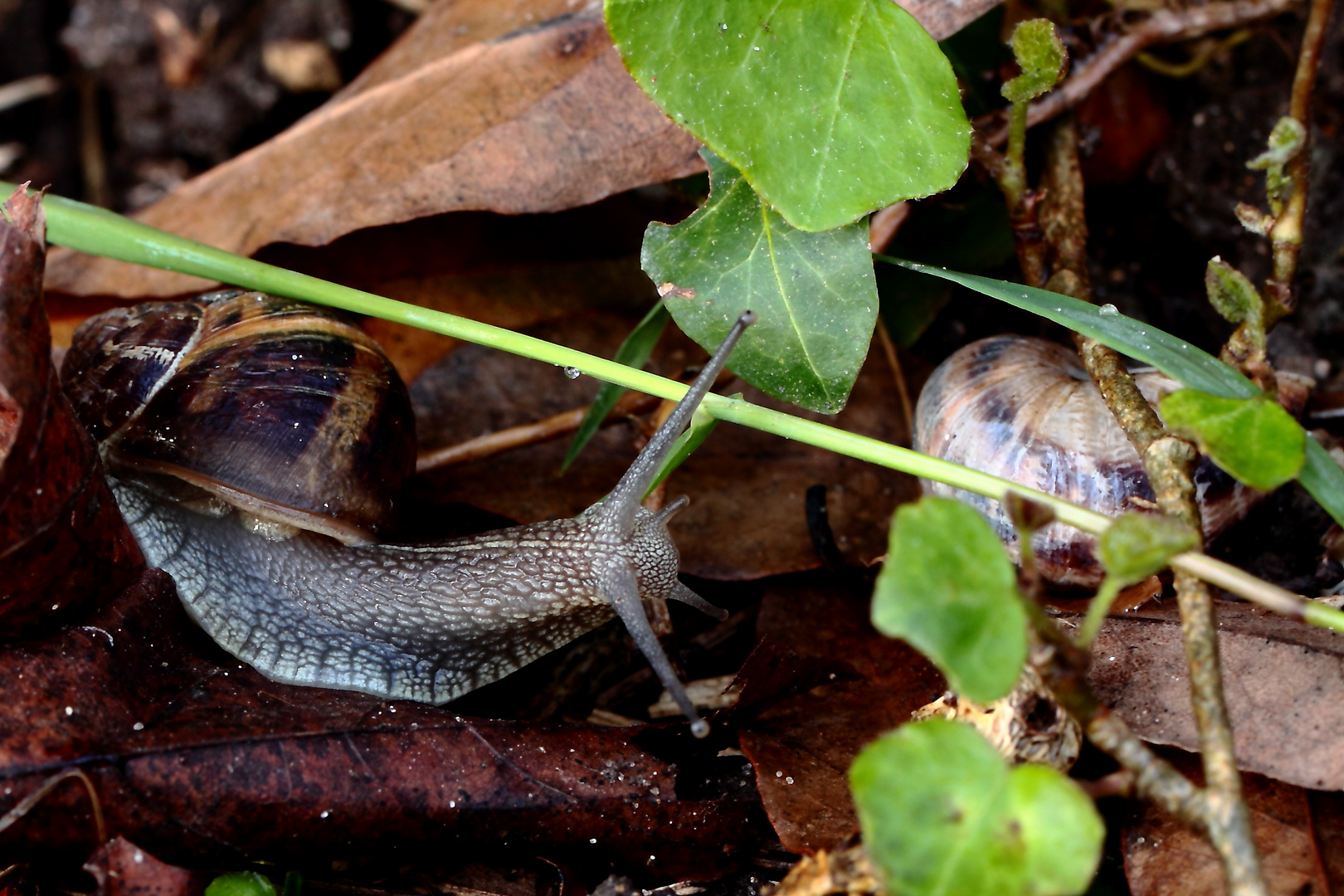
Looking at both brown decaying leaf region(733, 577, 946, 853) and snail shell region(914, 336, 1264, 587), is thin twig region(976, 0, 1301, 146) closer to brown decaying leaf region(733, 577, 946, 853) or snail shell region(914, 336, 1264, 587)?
snail shell region(914, 336, 1264, 587)

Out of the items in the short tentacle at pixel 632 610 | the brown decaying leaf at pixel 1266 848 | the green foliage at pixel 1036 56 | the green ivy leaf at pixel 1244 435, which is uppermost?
the green foliage at pixel 1036 56

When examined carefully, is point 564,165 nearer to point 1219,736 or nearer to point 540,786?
point 540,786

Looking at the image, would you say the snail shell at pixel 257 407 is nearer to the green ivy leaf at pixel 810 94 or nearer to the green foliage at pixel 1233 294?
the green ivy leaf at pixel 810 94

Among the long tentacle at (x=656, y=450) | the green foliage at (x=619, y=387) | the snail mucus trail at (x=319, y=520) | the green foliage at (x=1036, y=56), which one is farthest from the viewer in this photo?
the green foliage at (x=619, y=387)

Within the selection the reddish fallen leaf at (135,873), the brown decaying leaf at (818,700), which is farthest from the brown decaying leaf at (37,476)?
the brown decaying leaf at (818,700)

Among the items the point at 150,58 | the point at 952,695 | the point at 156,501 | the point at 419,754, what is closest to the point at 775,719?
the point at 952,695

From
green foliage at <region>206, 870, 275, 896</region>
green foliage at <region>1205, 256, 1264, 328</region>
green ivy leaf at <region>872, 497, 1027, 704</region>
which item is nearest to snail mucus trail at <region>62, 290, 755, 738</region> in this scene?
green foliage at <region>206, 870, 275, 896</region>

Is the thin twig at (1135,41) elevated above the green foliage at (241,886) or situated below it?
above
